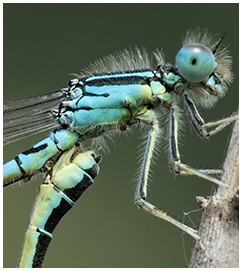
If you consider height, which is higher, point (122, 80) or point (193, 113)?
point (122, 80)

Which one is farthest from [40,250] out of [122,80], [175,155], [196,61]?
[196,61]

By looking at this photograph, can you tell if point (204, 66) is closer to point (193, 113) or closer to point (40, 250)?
point (193, 113)

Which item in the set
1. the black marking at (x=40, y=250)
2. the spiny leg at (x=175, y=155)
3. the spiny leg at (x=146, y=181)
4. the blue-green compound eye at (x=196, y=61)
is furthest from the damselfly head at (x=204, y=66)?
the black marking at (x=40, y=250)

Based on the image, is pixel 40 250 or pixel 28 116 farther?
pixel 28 116

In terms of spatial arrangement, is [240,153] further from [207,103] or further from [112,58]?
[112,58]

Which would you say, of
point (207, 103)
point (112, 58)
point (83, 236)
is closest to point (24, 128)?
point (112, 58)

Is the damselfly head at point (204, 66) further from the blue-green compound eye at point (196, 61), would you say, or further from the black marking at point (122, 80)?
the black marking at point (122, 80)

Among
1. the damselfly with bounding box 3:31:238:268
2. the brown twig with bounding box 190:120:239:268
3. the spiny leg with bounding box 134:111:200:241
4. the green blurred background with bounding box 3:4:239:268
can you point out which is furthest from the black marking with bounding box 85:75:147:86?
the green blurred background with bounding box 3:4:239:268
